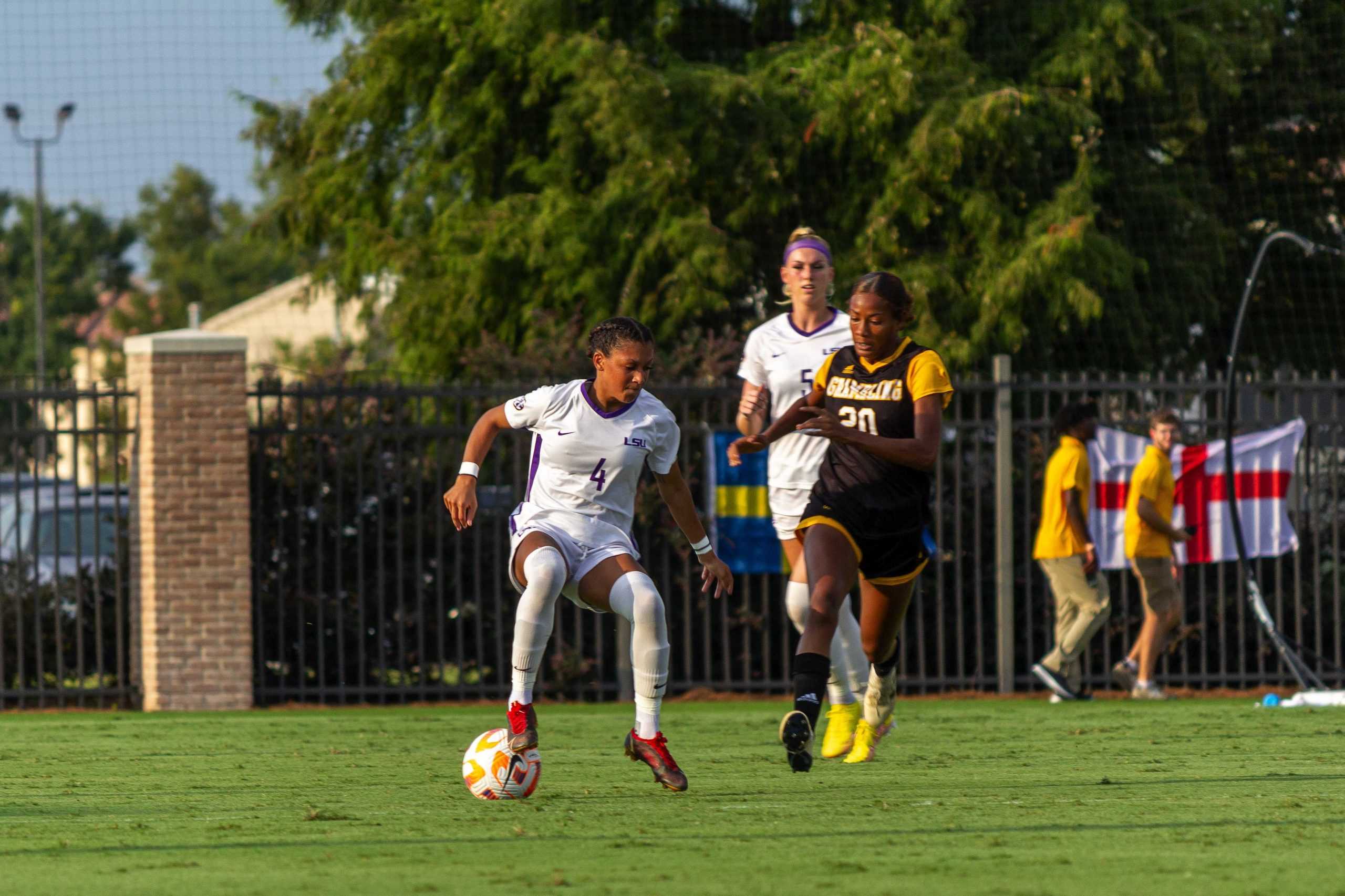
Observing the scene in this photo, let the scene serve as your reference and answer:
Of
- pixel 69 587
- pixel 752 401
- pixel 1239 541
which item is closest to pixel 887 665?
pixel 752 401

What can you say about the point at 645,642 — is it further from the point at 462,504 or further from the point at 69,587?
the point at 69,587

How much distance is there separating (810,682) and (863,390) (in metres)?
1.18

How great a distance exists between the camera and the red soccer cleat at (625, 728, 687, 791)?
6.54 m

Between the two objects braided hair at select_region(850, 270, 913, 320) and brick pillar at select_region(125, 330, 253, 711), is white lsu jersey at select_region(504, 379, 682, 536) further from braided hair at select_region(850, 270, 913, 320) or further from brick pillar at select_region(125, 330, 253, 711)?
brick pillar at select_region(125, 330, 253, 711)

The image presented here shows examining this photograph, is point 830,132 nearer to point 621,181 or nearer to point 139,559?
point 621,181

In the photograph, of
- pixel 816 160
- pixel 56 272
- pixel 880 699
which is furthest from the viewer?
pixel 56 272

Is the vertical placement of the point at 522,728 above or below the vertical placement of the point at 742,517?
below

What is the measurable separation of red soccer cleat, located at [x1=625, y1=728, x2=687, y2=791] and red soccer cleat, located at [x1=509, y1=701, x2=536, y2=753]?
353 mm

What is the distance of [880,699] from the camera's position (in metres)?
7.86

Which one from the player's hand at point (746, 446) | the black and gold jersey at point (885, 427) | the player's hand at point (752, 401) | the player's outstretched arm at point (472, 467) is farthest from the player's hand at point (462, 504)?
A: the player's hand at point (752, 401)

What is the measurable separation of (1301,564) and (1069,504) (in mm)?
2488

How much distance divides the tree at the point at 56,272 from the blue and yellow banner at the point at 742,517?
44.9m

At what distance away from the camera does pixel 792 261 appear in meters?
8.51

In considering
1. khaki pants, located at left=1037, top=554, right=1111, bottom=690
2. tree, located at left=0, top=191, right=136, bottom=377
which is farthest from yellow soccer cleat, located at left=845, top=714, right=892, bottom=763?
tree, located at left=0, top=191, right=136, bottom=377
